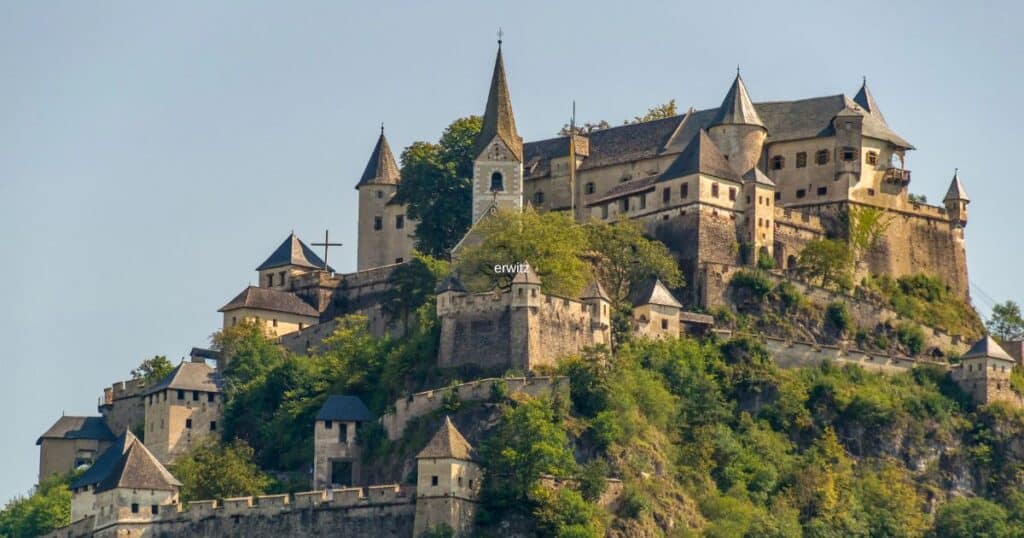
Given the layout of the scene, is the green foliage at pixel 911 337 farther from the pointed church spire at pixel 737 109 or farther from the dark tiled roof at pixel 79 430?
the dark tiled roof at pixel 79 430

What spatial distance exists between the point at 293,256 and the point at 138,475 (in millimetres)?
25391

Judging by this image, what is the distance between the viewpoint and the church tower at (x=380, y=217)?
126 metres

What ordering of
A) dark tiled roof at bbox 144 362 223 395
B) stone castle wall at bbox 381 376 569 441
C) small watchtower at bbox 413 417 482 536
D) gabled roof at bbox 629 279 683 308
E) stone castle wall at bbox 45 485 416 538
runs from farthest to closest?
1. dark tiled roof at bbox 144 362 223 395
2. gabled roof at bbox 629 279 683 308
3. stone castle wall at bbox 381 376 569 441
4. stone castle wall at bbox 45 485 416 538
5. small watchtower at bbox 413 417 482 536

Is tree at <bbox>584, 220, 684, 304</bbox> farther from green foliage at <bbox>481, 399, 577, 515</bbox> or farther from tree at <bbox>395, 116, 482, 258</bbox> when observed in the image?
green foliage at <bbox>481, 399, 577, 515</bbox>

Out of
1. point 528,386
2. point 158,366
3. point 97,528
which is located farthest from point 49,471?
point 528,386

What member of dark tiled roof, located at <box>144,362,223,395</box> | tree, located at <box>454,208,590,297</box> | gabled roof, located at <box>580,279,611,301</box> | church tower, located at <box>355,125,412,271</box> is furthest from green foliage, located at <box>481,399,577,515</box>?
church tower, located at <box>355,125,412,271</box>

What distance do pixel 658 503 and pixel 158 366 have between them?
2894 cm

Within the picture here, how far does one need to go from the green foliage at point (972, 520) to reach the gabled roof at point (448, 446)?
19074 mm

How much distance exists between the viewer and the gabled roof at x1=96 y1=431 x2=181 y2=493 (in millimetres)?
102188

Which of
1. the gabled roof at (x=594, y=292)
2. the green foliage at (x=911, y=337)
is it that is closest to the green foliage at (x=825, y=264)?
the green foliage at (x=911, y=337)

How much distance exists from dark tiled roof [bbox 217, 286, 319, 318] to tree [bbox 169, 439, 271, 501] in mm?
15475

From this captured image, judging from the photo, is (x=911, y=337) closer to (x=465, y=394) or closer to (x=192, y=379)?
(x=465, y=394)

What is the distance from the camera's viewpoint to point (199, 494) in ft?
339

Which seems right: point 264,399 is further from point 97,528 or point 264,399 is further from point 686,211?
point 686,211
